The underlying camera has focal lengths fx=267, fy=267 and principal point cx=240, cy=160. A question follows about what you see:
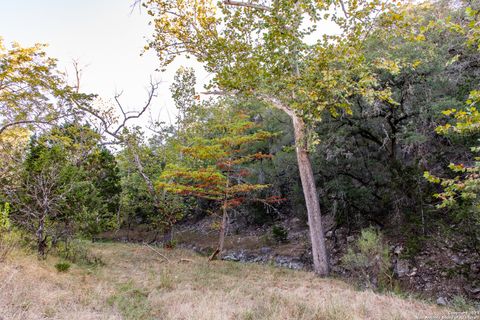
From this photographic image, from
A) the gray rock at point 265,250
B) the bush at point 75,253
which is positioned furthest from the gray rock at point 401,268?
the bush at point 75,253

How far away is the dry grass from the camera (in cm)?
361

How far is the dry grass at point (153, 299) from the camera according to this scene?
3.61 metres

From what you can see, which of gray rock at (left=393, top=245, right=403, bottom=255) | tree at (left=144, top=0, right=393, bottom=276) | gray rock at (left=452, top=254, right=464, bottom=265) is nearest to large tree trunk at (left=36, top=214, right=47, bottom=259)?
tree at (left=144, top=0, right=393, bottom=276)

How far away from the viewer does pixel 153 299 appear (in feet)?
14.9

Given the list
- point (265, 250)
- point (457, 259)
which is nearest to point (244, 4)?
point (457, 259)

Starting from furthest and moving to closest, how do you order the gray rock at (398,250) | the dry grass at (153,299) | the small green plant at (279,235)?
1. the small green plant at (279,235)
2. the gray rock at (398,250)
3. the dry grass at (153,299)

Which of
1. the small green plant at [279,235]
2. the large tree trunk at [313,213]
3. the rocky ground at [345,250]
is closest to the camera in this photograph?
the rocky ground at [345,250]

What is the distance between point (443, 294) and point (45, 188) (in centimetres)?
1052

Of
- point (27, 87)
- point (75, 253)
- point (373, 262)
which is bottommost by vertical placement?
point (373, 262)

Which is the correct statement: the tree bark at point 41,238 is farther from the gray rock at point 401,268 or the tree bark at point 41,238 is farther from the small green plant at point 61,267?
the gray rock at point 401,268

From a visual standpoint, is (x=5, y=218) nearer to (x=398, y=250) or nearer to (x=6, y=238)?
(x=6, y=238)

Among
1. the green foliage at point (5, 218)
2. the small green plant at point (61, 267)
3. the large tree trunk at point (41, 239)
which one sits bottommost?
the small green plant at point (61, 267)

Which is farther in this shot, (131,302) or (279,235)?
(279,235)

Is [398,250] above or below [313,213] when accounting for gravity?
below
